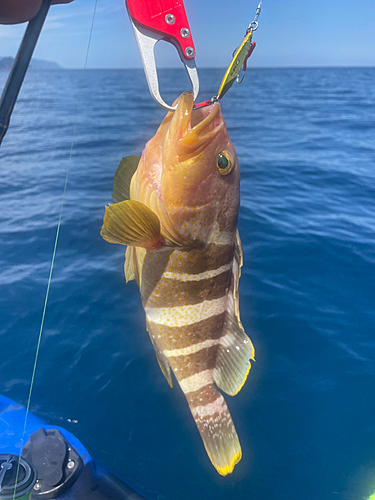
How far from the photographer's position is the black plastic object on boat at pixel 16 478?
2.69 m

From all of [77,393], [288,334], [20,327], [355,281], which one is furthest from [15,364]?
[355,281]

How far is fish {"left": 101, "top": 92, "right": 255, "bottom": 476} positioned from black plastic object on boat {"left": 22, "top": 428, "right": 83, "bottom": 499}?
135cm

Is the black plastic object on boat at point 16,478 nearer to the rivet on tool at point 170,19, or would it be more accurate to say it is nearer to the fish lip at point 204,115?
the fish lip at point 204,115

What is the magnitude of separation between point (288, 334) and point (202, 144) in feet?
12.2

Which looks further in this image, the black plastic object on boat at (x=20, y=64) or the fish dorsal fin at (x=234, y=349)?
the fish dorsal fin at (x=234, y=349)

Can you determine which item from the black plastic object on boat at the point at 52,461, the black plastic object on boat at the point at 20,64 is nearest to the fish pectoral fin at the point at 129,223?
the black plastic object on boat at the point at 20,64

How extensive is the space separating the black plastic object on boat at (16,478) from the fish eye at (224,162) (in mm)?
2662

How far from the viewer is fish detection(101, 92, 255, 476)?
2.07 meters

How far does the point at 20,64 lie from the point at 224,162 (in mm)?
1218

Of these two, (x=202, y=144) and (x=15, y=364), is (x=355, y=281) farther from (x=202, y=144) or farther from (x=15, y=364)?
(x=15, y=364)

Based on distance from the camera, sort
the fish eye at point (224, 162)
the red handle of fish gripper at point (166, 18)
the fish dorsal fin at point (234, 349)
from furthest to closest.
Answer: the fish dorsal fin at point (234, 349), the fish eye at point (224, 162), the red handle of fish gripper at point (166, 18)

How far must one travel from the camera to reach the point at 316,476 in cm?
365

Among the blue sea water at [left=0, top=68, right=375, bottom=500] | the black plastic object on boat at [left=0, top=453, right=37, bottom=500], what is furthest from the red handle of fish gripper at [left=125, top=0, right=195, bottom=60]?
the black plastic object on boat at [left=0, top=453, right=37, bottom=500]

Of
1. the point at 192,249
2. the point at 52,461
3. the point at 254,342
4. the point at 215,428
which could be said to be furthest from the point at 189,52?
the point at 254,342
